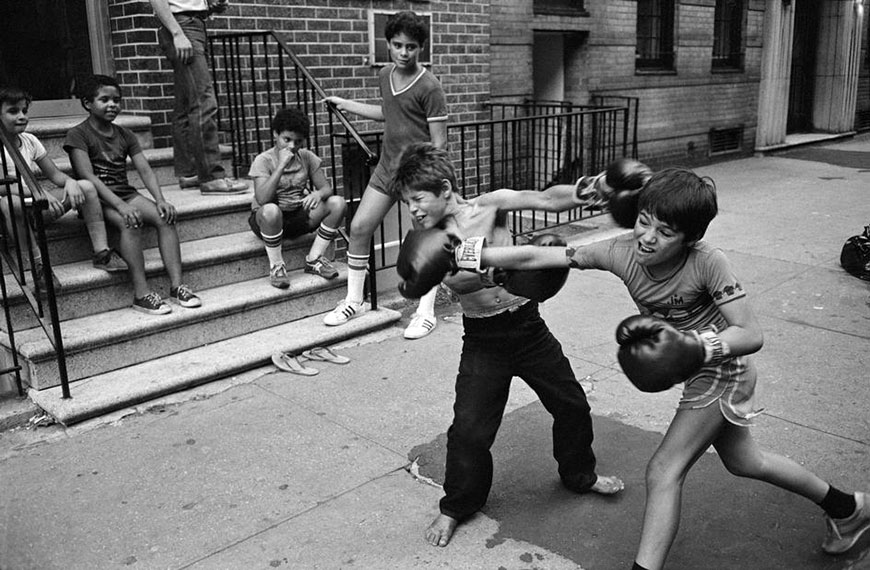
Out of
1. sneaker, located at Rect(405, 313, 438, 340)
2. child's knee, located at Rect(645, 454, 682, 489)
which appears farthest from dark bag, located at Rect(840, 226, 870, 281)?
child's knee, located at Rect(645, 454, 682, 489)

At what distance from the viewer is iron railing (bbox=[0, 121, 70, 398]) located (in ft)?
13.3

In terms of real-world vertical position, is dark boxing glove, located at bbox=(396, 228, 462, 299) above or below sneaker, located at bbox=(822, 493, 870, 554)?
above

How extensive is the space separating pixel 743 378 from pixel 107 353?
3.28 metres

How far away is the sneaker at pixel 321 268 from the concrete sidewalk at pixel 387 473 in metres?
0.54

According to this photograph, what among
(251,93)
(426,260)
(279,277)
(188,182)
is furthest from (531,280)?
(251,93)

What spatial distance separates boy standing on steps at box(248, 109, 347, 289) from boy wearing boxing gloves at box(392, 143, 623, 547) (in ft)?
7.97

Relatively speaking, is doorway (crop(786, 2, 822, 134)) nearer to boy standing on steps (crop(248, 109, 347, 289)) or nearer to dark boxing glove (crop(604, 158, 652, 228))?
boy standing on steps (crop(248, 109, 347, 289))

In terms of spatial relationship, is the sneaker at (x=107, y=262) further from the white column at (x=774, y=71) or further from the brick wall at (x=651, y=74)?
the white column at (x=774, y=71)

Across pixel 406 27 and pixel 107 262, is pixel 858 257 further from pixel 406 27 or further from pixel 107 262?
pixel 107 262

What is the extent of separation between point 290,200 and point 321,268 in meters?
0.49

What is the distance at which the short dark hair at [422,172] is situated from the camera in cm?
279

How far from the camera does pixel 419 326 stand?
5312mm

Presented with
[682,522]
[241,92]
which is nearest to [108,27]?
[241,92]

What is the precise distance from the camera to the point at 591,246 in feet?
8.70
